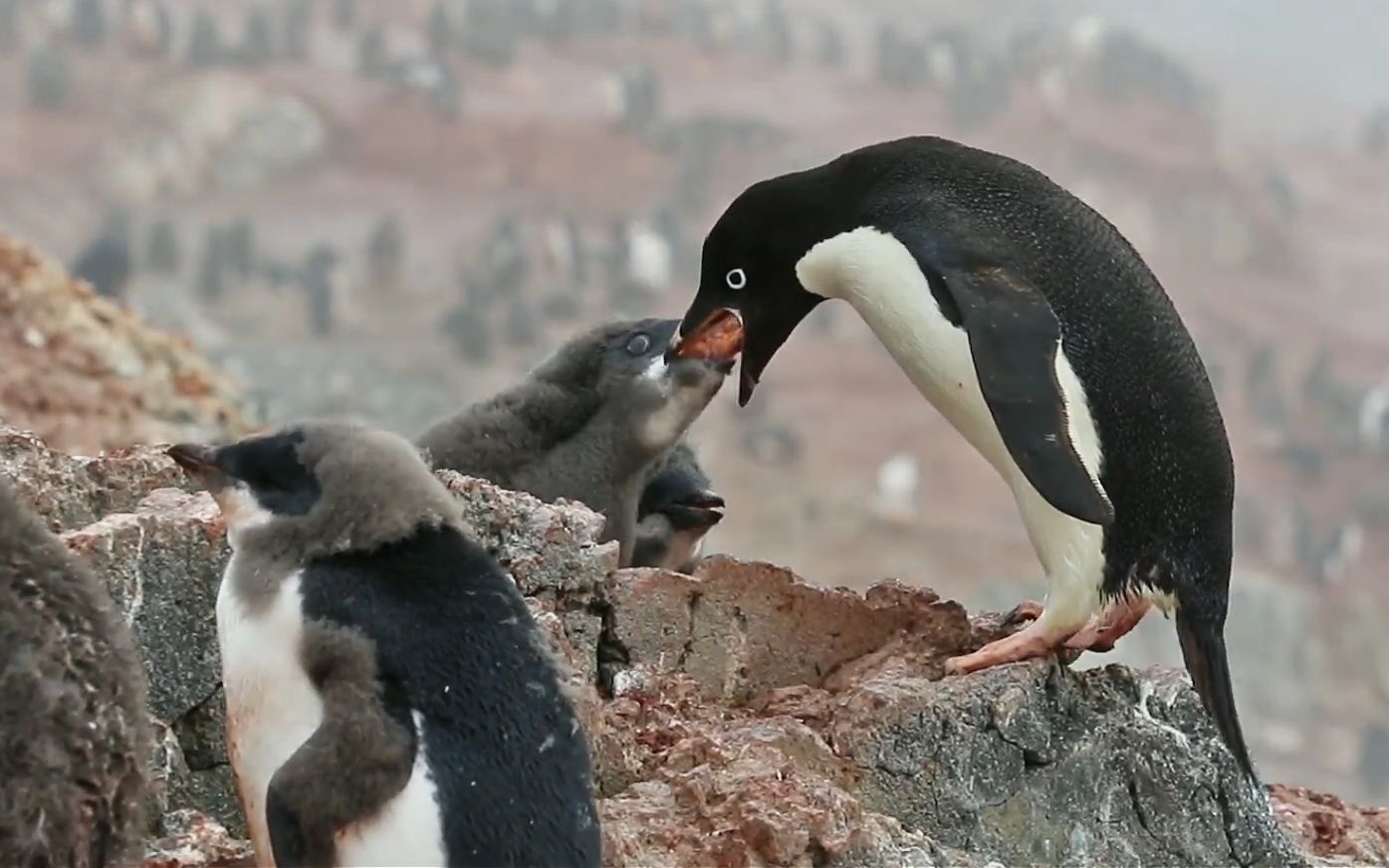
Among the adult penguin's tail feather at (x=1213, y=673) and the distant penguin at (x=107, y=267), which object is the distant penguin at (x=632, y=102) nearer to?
the distant penguin at (x=107, y=267)

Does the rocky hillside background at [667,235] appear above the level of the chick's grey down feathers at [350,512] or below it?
above

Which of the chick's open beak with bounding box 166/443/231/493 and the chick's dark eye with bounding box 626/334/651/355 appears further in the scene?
the chick's dark eye with bounding box 626/334/651/355

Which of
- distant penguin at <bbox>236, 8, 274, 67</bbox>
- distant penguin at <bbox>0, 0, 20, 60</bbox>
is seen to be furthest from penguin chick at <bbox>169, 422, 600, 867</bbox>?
distant penguin at <bbox>0, 0, 20, 60</bbox>

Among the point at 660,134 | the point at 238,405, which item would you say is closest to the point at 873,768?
the point at 238,405

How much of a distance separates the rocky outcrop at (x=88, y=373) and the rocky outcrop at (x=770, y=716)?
4.08 meters

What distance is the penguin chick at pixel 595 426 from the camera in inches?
219

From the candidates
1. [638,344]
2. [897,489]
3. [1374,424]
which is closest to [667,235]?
[897,489]

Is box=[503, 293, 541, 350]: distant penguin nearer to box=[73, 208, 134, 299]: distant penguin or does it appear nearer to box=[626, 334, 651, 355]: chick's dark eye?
box=[73, 208, 134, 299]: distant penguin

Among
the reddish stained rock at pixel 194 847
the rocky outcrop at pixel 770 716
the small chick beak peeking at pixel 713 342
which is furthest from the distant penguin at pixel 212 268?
the reddish stained rock at pixel 194 847

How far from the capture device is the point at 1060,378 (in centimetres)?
466

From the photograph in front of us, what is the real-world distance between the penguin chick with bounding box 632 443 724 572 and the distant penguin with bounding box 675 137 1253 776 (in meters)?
1.06

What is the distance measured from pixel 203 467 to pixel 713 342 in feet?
7.56

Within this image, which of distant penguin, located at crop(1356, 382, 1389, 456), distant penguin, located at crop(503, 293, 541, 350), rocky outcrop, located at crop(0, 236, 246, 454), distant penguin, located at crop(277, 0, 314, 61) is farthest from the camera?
distant penguin, located at crop(277, 0, 314, 61)

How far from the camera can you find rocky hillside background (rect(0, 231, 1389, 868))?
3785mm
